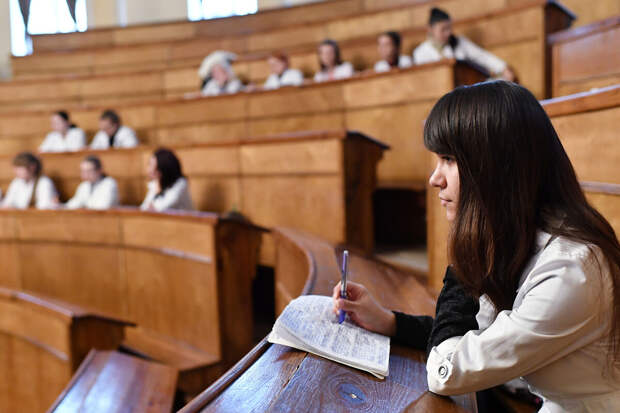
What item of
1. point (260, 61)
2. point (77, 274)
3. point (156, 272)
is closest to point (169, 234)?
point (156, 272)

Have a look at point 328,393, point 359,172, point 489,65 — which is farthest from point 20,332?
point 489,65

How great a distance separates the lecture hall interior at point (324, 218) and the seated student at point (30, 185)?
1cm

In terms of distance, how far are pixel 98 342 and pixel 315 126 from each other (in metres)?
1.26

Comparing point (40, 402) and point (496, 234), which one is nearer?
point (496, 234)

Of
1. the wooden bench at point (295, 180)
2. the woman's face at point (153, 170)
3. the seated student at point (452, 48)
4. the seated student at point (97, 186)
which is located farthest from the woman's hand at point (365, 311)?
the seated student at point (97, 186)

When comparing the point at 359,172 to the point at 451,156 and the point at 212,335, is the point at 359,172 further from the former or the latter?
the point at 451,156

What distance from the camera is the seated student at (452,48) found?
7.20ft

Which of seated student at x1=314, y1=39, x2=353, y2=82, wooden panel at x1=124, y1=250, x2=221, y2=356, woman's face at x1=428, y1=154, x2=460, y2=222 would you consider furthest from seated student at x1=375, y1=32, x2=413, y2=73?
woman's face at x1=428, y1=154, x2=460, y2=222

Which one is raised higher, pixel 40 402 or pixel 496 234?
pixel 496 234

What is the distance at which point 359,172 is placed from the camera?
5.30 ft

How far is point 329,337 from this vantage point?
1.99 feet

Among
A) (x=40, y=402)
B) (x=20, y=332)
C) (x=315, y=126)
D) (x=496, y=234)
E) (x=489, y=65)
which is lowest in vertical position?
(x=40, y=402)

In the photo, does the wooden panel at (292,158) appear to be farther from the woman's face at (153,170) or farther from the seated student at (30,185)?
the seated student at (30,185)

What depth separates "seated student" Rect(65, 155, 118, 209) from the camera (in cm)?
231
